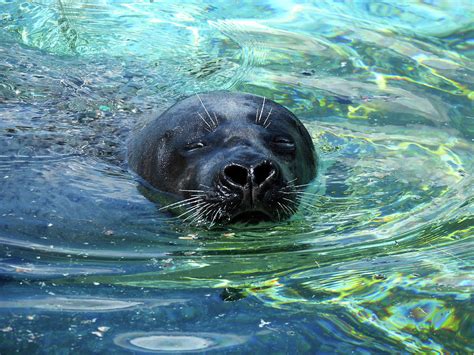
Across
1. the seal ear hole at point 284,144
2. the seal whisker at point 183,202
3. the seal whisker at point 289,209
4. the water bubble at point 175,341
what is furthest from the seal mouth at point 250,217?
the water bubble at point 175,341

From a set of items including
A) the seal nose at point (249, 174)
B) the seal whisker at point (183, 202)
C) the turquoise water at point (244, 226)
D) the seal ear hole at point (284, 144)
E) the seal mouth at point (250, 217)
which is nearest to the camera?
the turquoise water at point (244, 226)

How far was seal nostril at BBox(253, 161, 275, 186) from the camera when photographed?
14.2 feet

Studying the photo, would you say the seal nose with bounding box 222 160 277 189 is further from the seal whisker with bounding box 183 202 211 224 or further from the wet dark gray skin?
the seal whisker with bounding box 183 202 211 224

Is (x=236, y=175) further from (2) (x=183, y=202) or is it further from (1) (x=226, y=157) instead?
(2) (x=183, y=202)

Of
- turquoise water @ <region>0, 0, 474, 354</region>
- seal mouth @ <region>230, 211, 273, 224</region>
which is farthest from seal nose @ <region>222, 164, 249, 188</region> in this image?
turquoise water @ <region>0, 0, 474, 354</region>

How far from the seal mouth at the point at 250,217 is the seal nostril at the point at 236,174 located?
18 centimetres

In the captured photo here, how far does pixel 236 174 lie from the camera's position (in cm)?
439

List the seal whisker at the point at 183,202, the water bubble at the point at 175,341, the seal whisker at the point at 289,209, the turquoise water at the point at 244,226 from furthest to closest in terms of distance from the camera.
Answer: the seal whisker at the point at 183,202
the seal whisker at the point at 289,209
the turquoise water at the point at 244,226
the water bubble at the point at 175,341

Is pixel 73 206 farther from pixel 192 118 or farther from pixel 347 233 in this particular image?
pixel 347 233

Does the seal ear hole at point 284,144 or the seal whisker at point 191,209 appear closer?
the seal whisker at point 191,209

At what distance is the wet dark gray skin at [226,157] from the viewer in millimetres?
Answer: 4387

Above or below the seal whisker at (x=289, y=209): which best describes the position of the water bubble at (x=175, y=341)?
below

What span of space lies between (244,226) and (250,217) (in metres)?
0.07

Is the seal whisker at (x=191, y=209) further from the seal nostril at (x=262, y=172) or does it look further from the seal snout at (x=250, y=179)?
the seal nostril at (x=262, y=172)
